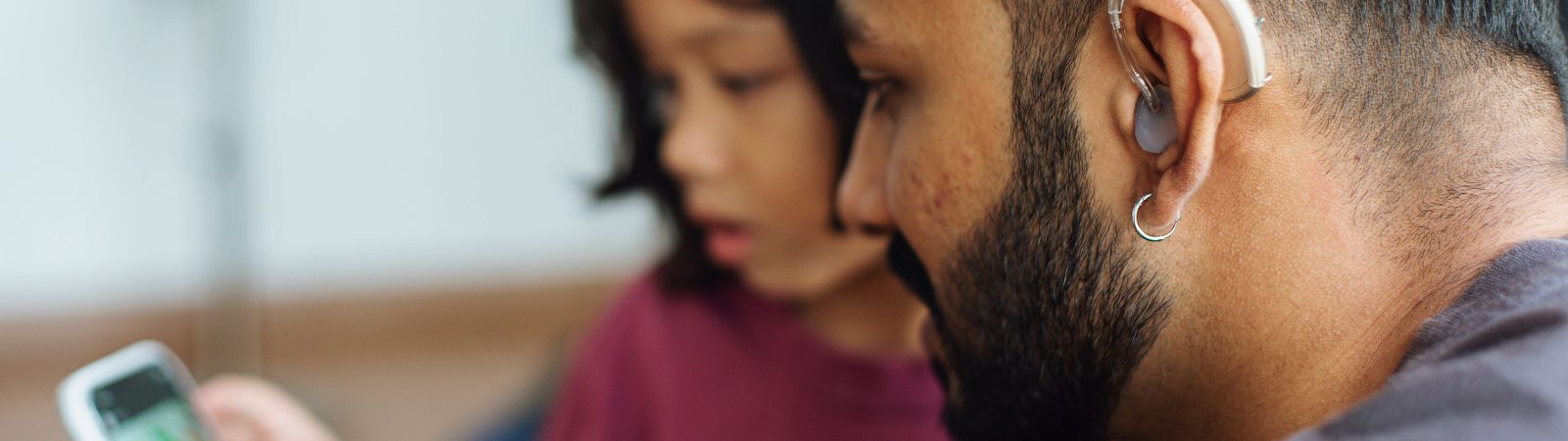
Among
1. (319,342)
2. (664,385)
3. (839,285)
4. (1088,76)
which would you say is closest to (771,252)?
(839,285)

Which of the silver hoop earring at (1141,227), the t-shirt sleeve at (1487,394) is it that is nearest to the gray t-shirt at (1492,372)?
the t-shirt sleeve at (1487,394)

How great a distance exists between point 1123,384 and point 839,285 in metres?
0.53

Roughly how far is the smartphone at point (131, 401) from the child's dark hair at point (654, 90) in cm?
49

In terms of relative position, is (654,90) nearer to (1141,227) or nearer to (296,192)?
(1141,227)

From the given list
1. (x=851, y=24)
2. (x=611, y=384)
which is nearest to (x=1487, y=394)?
(x=851, y=24)

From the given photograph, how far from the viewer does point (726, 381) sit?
4.28 ft

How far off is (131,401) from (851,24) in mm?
619

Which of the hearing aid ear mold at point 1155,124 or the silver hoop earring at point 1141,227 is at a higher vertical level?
the hearing aid ear mold at point 1155,124

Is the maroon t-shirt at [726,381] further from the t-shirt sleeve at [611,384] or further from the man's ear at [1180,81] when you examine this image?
A: the man's ear at [1180,81]

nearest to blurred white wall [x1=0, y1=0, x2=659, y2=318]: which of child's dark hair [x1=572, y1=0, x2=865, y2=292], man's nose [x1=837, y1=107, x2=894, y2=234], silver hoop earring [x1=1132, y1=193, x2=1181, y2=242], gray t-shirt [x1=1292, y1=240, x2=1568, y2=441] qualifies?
child's dark hair [x1=572, y1=0, x2=865, y2=292]

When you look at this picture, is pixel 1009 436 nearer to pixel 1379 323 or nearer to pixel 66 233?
pixel 1379 323

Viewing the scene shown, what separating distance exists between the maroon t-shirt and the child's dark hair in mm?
39

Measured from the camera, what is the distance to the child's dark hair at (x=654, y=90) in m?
1.04

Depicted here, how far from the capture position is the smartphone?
88 centimetres
